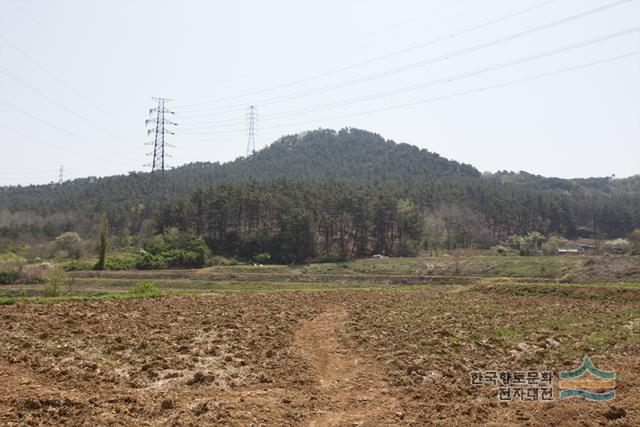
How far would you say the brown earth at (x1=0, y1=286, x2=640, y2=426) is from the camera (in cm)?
1091

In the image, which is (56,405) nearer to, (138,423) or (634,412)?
(138,423)

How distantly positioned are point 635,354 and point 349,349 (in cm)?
985

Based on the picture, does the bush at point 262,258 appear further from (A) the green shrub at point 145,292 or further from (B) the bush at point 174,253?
(A) the green shrub at point 145,292

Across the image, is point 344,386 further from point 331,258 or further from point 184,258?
point 331,258

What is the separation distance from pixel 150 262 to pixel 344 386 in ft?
230

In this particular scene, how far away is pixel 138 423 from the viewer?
10.3 meters

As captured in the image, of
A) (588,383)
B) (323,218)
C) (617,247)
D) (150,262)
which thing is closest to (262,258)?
(323,218)

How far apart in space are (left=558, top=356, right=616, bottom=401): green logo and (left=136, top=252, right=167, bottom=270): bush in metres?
72.3

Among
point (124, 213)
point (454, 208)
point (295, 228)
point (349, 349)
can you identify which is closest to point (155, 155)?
point (295, 228)

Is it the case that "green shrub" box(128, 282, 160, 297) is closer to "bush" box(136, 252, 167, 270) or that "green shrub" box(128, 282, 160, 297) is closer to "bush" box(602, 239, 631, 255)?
"bush" box(136, 252, 167, 270)

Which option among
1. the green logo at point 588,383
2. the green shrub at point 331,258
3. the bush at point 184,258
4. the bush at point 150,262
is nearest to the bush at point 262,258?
the green shrub at point 331,258

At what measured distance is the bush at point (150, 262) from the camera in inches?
3039

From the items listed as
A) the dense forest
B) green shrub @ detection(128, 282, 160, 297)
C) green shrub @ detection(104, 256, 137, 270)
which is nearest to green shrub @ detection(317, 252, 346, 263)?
the dense forest

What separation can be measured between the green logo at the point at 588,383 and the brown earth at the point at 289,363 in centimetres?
31
